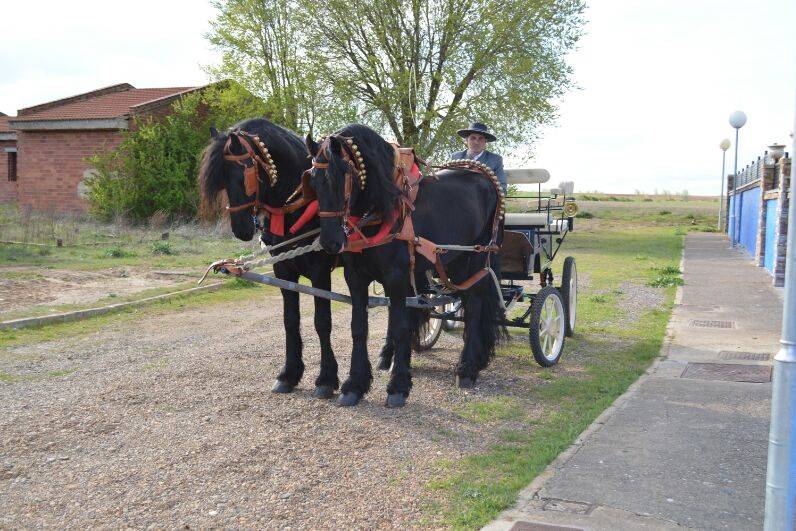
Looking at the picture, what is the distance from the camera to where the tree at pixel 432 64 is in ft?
77.7

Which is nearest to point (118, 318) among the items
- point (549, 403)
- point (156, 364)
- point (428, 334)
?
point (156, 364)

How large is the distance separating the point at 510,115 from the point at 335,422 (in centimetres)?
1978

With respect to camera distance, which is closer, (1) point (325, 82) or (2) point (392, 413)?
(2) point (392, 413)

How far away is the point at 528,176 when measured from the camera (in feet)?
28.8

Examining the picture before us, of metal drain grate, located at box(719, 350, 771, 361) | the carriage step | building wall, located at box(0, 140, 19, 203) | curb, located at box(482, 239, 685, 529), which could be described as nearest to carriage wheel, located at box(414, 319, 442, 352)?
the carriage step

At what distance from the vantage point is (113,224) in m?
23.2

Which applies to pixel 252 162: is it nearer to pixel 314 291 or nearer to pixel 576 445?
pixel 314 291

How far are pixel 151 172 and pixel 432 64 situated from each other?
32.3 feet

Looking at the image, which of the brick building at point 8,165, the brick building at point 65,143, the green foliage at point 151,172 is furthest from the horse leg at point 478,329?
the brick building at point 8,165

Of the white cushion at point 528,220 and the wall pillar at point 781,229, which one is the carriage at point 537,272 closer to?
the white cushion at point 528,220

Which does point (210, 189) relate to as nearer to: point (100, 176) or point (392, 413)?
point (392, 413)

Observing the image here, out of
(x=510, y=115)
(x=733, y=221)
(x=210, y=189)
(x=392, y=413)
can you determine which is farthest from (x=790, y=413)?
(x=733, y=221)

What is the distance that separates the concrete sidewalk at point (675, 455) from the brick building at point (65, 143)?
21115 mm

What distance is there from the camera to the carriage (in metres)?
7.85
